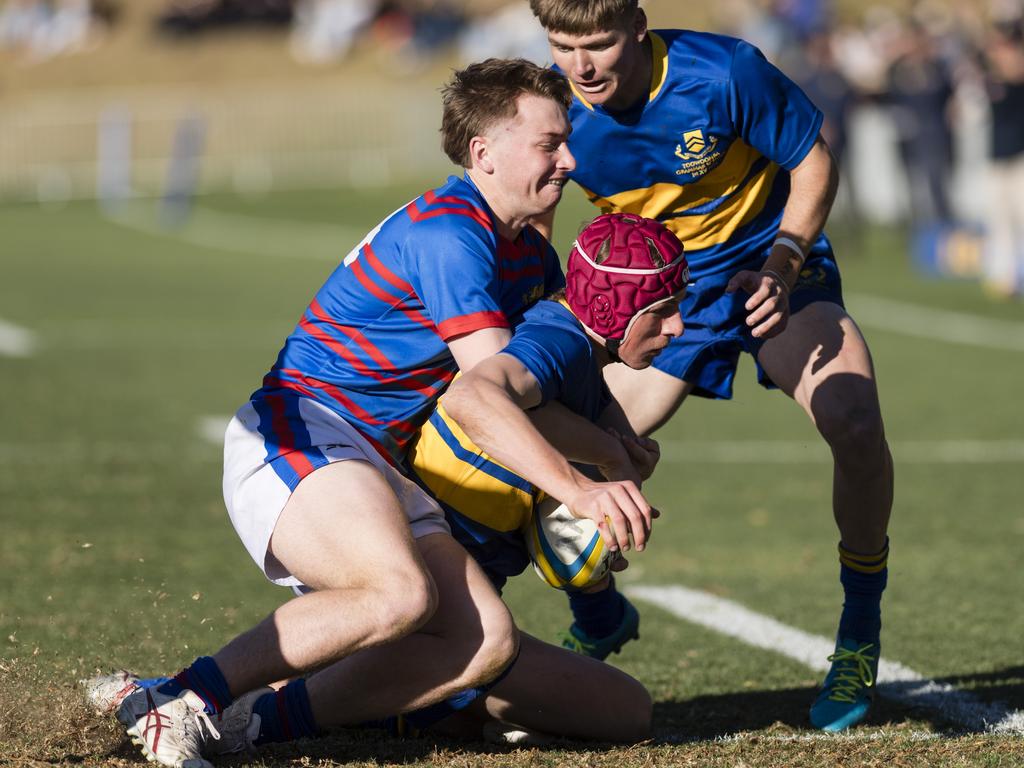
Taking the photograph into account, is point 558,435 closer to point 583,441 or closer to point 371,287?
point 583,441

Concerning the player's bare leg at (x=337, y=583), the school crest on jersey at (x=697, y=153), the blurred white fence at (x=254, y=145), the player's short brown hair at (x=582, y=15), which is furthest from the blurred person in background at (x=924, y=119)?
the player's bare leg at (x=337, y=583)

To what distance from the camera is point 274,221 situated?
2766 cm

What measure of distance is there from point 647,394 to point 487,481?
1.21 meters

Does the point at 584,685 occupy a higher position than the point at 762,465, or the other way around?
the point at 584,685

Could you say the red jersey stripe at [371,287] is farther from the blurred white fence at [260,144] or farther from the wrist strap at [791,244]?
the blurred white fence at [260,144]

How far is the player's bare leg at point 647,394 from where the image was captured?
5.50 m

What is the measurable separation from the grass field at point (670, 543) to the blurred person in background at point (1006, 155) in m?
0.55

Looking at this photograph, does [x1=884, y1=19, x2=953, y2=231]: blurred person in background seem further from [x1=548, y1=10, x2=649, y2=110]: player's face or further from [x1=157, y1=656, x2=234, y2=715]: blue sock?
[x1=157, y1=656, x2=234, y2=715]: blue sock

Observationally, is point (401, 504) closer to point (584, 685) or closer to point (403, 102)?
point (584, 685)

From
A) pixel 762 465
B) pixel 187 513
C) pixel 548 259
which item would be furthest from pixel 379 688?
pixel 762 465

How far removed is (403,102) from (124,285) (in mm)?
16536

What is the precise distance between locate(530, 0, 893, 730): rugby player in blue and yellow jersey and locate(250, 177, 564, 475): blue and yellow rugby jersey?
0.75 m

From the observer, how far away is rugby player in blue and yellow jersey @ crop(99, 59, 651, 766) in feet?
13.3

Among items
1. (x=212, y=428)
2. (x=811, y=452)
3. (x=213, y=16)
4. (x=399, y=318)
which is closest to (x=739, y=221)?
(x=399, y=318)
